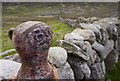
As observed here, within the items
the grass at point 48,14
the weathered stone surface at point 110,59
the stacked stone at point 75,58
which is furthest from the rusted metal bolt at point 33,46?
the weathered stone surface at point 110,59

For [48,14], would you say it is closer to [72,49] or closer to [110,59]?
[72,49]

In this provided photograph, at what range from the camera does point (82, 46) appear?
4.18 metres

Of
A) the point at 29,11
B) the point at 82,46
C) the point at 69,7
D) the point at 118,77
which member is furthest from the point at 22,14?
the point at 118,77

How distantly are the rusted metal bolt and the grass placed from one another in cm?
236

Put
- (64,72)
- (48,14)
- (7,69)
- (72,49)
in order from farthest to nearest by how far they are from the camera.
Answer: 1. (48,14)
2. (72,49)
3. (64,72)
4. (7,69)

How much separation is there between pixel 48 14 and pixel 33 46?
571 centimetres

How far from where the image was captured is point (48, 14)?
6953mm

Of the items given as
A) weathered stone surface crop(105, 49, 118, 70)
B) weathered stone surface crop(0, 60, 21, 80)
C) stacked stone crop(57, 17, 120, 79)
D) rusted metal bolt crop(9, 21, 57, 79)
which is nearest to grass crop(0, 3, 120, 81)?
weathered stone surface crop(105, 49, 118, 70)

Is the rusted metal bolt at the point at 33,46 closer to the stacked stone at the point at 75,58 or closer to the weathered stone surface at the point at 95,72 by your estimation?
the stacked stone at the point at 75,58

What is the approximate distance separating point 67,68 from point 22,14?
10.6 ft

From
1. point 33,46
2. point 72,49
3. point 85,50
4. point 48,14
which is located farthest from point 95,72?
point 48,14

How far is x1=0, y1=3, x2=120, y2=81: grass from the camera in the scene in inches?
157

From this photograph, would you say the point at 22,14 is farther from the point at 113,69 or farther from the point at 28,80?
the point at 113,69

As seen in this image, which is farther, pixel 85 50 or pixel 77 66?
pixel 85 50
